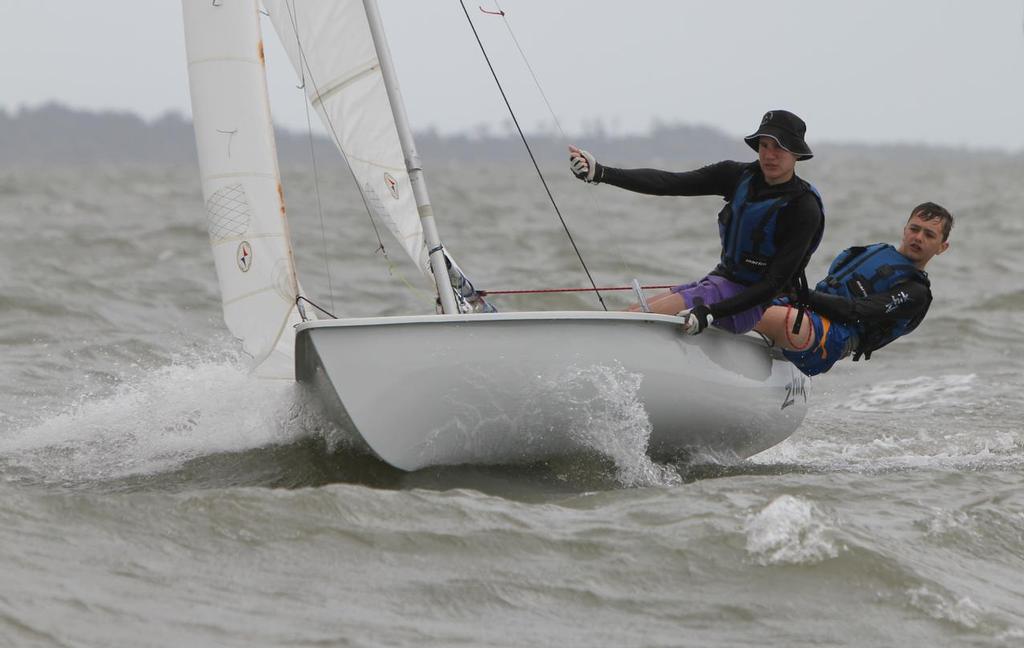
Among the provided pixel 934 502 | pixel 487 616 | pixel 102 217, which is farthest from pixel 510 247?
pixel 487 616

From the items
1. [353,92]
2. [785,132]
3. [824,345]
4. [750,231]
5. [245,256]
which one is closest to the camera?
[245,256]

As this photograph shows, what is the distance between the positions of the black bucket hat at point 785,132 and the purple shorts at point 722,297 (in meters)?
0.53

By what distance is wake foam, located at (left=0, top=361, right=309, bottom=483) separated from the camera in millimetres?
4559

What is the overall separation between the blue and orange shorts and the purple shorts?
0.96 feet

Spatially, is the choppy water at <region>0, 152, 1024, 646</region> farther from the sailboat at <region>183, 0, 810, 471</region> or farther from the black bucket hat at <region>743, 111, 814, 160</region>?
the black bucket hat at <region>743, 111, 814, 160</region>

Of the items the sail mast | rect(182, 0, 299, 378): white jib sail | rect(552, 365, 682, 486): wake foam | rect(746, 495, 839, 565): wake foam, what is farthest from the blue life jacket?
rect(182, 0, 299, 378): white jib sail

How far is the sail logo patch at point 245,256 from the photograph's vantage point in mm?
4336

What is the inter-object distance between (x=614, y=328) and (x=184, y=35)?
181cm

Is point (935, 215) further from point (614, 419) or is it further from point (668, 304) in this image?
point (614, 419)

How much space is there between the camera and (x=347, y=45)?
466 centimetres

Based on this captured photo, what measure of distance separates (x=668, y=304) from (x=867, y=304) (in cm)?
75

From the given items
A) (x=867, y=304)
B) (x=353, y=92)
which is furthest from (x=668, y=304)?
(x=353, y=92)

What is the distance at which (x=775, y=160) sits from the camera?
4.46 m

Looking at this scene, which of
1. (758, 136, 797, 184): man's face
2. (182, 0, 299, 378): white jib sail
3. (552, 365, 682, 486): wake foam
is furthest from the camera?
(758, 136, 797, 184): man's face
